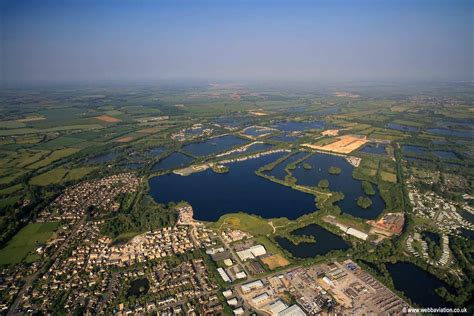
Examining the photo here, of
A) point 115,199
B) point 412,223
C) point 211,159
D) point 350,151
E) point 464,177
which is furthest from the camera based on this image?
point 350,151

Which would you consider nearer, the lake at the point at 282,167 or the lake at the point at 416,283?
the lake at the point at 416,283

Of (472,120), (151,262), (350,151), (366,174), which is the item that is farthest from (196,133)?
(472,120)

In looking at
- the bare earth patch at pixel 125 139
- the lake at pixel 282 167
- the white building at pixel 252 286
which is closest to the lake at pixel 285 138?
the lake at pixel 282 167

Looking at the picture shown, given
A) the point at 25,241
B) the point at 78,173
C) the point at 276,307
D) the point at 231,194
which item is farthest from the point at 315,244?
the point at 78,173

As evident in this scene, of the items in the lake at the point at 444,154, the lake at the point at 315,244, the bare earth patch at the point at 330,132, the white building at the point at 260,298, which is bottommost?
the white building at the point at 260,298

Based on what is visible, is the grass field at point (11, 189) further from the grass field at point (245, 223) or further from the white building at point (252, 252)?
the white building at point (252, 252)

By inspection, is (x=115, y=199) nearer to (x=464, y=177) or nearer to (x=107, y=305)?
(x=107, y=305)

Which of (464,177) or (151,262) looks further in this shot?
(464,177)
